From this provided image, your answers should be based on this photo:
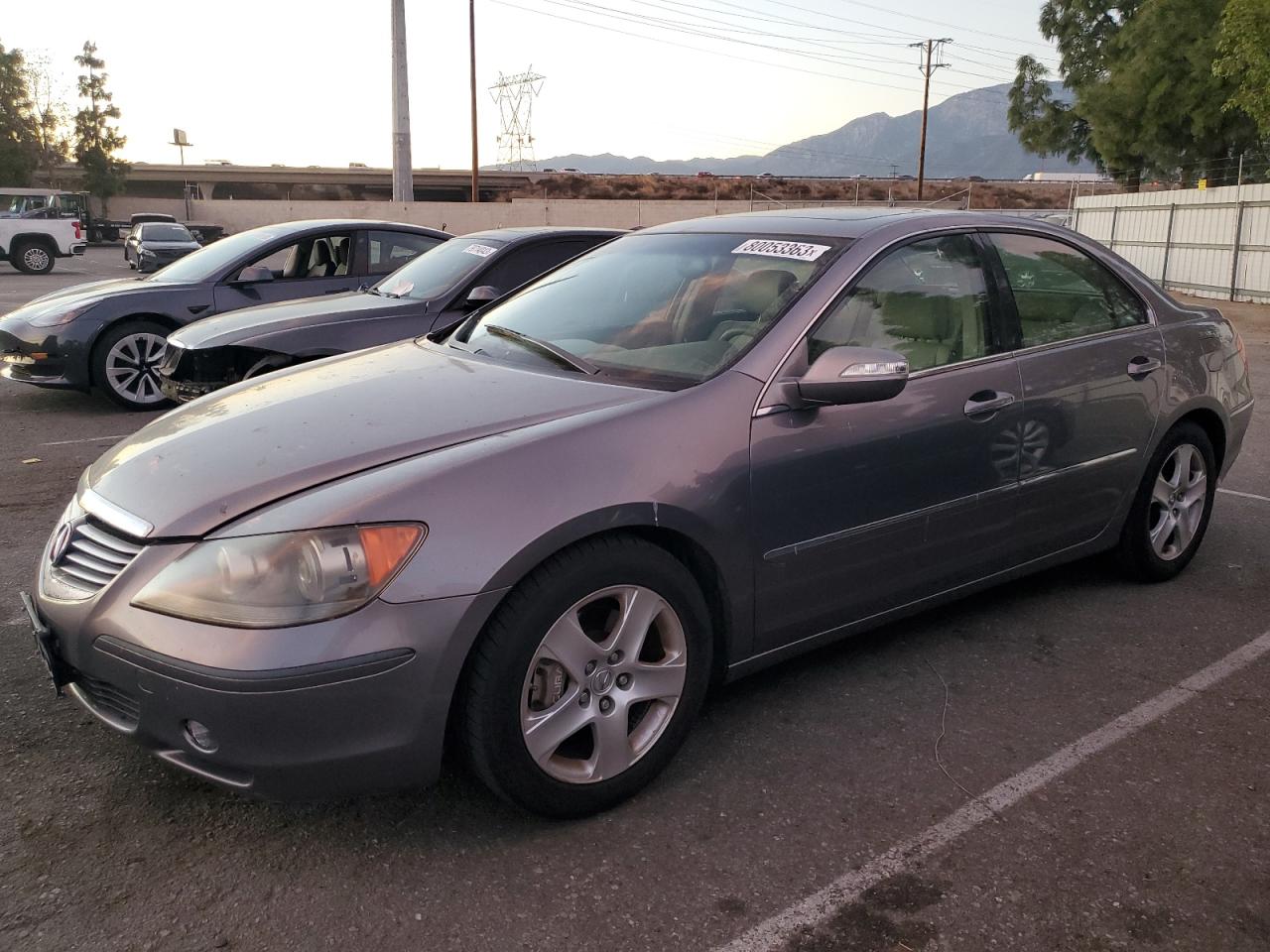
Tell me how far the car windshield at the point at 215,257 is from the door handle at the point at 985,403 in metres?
6.59

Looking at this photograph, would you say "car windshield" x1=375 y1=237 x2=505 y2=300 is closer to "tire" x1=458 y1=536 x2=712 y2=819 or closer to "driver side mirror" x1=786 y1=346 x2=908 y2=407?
"driver side mirror" x1=786 y1=346 x2=908 y2=407

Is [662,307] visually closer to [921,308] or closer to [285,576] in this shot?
[921,308]

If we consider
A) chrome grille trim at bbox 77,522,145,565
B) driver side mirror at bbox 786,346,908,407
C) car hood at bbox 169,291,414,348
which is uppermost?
driver side mirror at bbox 786,346,908,407

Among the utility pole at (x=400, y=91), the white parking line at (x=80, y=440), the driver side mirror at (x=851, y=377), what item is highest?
the utility pole at (x=400, y=91)

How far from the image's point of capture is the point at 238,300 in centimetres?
841

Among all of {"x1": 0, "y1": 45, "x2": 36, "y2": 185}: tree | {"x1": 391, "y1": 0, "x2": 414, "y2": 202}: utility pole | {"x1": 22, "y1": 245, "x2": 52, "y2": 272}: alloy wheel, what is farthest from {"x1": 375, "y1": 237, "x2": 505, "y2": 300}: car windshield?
{"x1": 0, "y1": 45, "x2": 36, "y2": 185}: tree

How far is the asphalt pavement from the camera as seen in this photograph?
2.34 m

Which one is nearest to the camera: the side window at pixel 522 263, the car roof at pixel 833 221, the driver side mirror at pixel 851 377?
the driver side mirror at pixel 851 377

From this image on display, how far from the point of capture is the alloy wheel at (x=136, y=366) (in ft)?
27.3

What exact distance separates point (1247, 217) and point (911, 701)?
20175 mm

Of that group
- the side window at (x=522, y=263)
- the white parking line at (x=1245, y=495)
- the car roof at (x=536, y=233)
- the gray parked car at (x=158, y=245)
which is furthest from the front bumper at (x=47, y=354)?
the gray parked car at (x=158, y=245)

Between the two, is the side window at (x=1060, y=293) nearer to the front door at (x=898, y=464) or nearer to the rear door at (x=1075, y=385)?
the rear door at (x=1075, y=385)

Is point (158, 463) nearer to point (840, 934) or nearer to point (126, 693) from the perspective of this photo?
point (126, 693)

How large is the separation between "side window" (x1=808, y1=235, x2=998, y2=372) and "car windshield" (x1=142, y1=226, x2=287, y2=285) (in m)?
6.35
